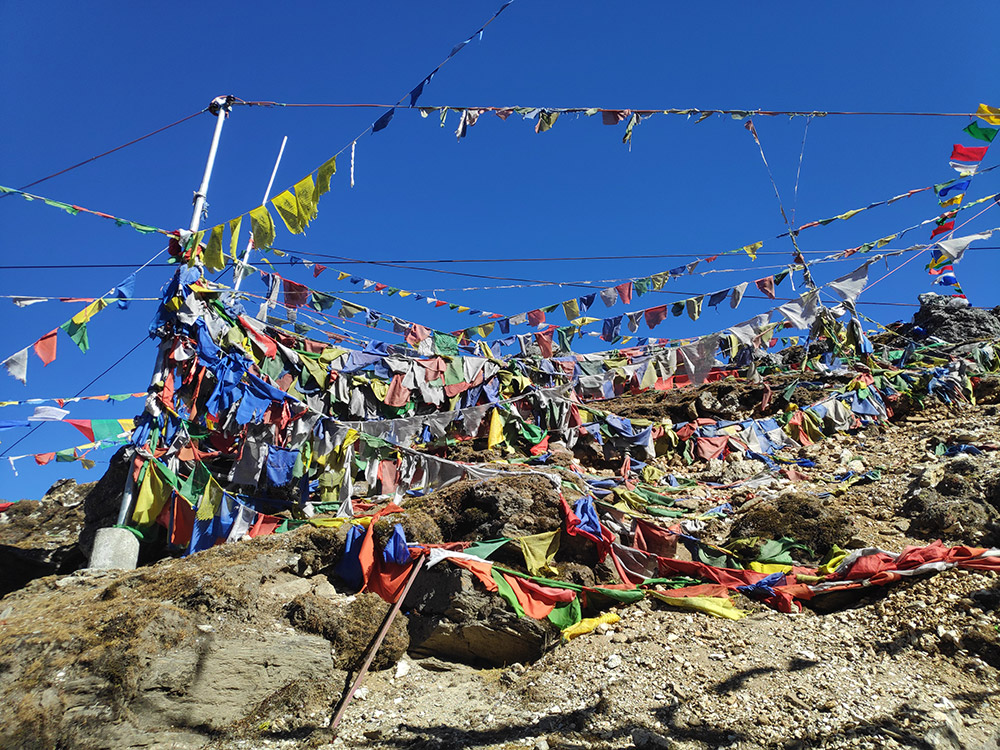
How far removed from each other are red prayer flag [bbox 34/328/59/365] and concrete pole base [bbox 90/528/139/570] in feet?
9.97

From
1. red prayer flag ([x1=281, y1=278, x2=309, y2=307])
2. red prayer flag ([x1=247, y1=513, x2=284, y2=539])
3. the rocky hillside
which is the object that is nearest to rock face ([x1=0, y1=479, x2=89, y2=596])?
the rocky hillside

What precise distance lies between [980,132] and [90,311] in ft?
46.8

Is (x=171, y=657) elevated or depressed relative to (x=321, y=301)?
depressed

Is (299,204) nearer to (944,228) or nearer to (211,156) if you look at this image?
(211,156)

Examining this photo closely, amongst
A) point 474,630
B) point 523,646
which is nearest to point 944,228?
point 523,646

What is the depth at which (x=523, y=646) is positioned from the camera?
744cm

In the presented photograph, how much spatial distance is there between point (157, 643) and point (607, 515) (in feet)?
21.3

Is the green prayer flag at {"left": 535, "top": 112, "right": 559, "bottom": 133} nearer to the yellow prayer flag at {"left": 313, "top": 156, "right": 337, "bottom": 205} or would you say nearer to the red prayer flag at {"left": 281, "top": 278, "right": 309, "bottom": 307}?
the yellow prayer flag at {"left": 313, "top": 156, "right": 337, "bottom": 205}

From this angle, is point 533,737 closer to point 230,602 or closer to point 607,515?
point 230,602

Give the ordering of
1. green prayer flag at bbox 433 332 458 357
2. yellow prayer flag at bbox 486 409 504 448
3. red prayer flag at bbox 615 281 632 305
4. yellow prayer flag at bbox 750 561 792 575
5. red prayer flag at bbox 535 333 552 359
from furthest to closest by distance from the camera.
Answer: red prayer flag at bbox 535 333 552 359 → green prayer flag at bbox 433 332 458 357 → yellow prayer flag at bbox 486 409 504 448 → red prayer flag at bbox 615 281 632 305 → yellow prayer flag at bbox 750 561 792 575

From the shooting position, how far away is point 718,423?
1722cm

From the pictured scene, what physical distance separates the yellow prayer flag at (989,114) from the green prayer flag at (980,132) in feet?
0.59

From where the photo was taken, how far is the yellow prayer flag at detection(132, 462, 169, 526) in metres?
10.1

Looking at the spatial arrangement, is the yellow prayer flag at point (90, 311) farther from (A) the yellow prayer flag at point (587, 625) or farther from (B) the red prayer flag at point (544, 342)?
(B) the red prayer flag at point (544, 342)
